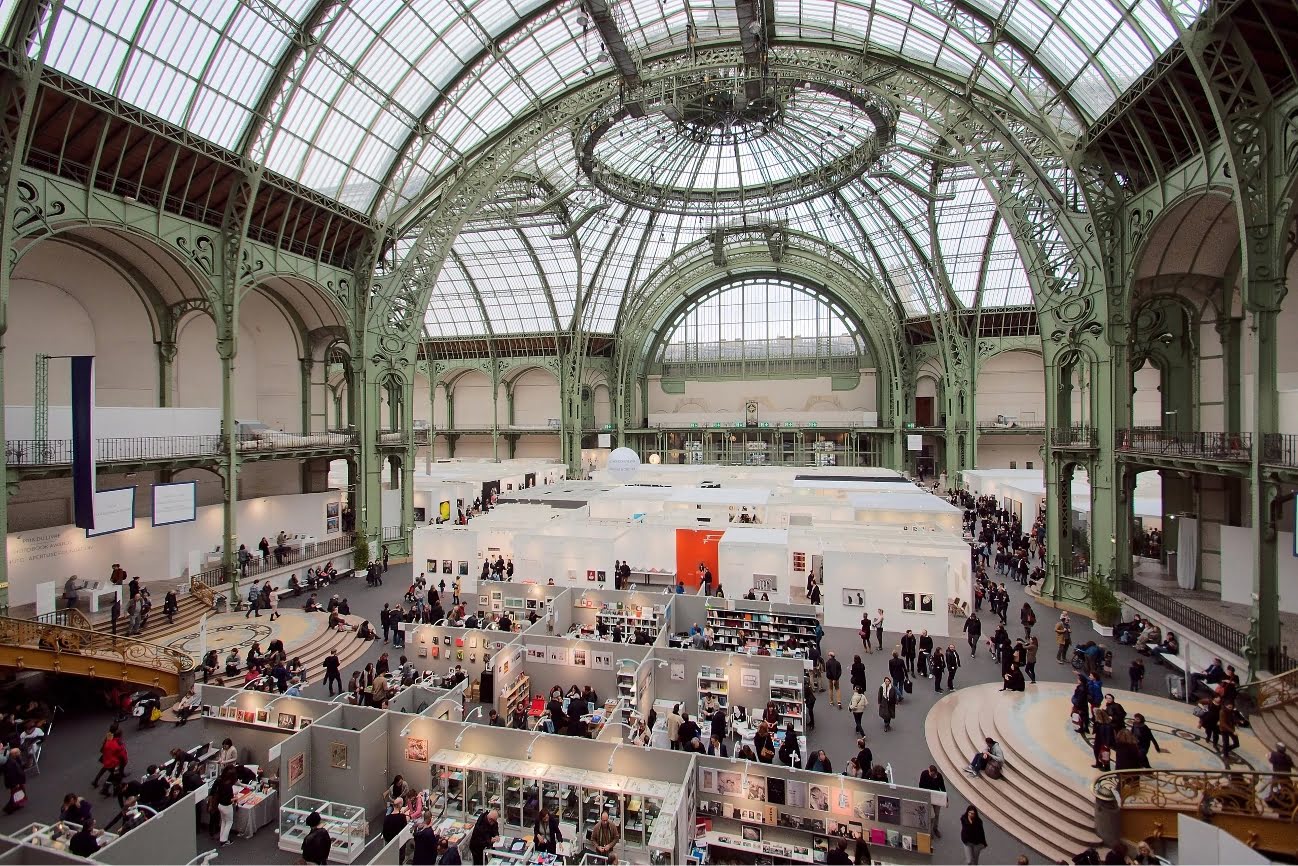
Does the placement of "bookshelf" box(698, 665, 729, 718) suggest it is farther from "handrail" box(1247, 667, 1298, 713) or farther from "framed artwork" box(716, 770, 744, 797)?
"handrail" box(1247, 667, 1298, 713)

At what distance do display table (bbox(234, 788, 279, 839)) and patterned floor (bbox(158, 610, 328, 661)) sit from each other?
733cm

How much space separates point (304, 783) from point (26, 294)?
20681 millimetres

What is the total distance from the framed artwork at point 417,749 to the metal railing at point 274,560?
1479cm

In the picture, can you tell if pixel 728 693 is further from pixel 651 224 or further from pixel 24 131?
pixel 651 224

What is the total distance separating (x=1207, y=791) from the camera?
31.4ft

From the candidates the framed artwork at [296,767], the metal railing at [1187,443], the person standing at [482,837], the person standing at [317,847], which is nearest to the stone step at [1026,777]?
the metal railing at [1187,443]

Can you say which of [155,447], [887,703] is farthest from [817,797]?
[155,447]

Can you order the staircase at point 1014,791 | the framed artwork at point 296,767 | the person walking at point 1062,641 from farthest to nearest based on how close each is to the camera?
the person walking at point 1062,641, the framed artwork at point 296,767, the staircase at point 1014,791

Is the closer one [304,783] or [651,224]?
[304,783]

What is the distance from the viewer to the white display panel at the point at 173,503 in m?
21.3

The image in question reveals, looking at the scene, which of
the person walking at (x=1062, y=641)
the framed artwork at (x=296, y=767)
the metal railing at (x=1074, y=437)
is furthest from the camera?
the metal railing at (x=1074, y=437)

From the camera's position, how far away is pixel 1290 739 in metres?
11.6

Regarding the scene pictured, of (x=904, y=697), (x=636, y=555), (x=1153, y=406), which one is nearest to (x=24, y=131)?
(x=636, y=555)

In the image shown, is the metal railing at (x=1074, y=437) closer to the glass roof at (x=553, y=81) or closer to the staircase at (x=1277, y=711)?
the staircase at (x=1277, y=711)
